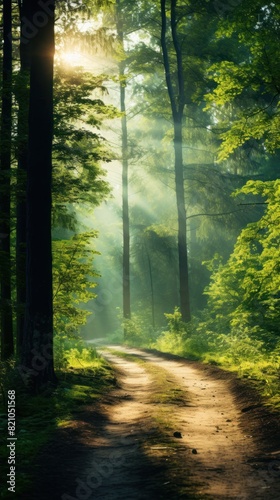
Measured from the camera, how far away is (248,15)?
12672mm

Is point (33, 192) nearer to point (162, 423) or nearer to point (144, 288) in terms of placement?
point (162, 423)

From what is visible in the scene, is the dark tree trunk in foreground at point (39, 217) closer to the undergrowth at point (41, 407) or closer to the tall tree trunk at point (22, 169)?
the undergrowth at point (41, 407)

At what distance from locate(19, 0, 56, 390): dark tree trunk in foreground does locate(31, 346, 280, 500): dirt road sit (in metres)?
1.60

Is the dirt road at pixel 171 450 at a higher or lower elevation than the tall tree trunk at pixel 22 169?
lower

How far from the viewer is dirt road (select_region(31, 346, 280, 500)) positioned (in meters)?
5.42

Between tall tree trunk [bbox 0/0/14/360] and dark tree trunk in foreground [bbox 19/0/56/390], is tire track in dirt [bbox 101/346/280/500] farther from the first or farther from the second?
tall tree trunk [bbox 0/0/14/360]

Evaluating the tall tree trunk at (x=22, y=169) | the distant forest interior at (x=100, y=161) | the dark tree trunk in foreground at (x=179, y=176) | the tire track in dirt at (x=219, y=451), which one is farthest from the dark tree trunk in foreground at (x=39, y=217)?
the dark tree trunk in foreground at (x=179, y=176)

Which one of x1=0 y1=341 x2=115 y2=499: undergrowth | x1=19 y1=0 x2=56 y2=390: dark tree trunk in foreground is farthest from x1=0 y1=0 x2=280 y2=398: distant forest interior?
x1=0 y1=341 x2=115 y2=499: undergrowth

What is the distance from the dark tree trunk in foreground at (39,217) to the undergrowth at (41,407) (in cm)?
49

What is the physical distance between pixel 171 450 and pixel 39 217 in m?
Result: 5.78

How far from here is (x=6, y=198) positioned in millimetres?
14508

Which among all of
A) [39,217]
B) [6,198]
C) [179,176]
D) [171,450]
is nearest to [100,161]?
[6,198]

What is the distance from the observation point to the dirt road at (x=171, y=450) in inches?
213

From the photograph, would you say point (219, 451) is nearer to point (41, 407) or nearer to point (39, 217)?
point (41, 407)
